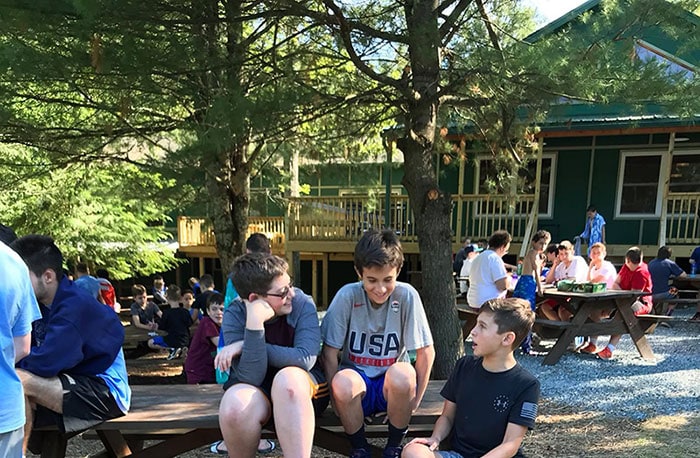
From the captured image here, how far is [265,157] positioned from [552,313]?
4731 millimetres

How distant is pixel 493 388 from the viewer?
2.27 meters

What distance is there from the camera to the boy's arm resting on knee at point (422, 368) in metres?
2.50

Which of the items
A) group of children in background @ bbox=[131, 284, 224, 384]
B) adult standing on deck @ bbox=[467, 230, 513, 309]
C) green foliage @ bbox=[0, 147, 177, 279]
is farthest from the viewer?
green foliage @ bbox=[0, 147, 177, 279]

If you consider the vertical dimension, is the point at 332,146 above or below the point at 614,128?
below

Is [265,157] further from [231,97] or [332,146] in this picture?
[231,97]

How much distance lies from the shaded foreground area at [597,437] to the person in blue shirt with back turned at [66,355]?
1.41 metres

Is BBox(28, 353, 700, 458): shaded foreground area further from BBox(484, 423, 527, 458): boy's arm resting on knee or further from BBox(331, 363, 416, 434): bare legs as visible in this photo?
BBox(484, 423, 527, 458): boy's arm resting on knee

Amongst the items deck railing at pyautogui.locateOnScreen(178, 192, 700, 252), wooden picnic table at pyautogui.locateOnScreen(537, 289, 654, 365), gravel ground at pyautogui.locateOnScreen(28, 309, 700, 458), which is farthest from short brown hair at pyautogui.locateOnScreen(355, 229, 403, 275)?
deck railing at pyautogui.locateOnScreen(178, 192, 700, 252)

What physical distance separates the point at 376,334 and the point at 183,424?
107 cm

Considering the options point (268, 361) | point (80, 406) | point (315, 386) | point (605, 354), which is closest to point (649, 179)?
point (605, 354)

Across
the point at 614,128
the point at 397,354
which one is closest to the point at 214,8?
the point at 397,354

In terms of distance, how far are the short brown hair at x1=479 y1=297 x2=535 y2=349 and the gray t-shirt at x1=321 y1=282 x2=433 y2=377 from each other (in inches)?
15.1

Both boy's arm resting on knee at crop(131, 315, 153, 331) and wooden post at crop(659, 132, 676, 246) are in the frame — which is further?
wooden post at crop(659, 132, 676, 246)

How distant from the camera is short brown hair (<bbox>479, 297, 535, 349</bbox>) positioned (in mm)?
2281
